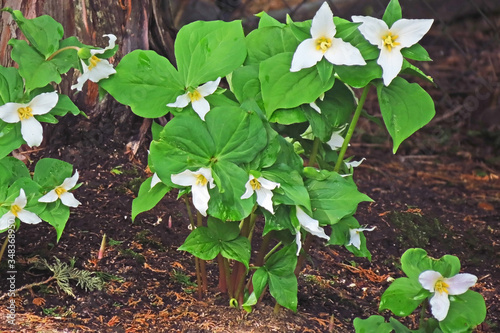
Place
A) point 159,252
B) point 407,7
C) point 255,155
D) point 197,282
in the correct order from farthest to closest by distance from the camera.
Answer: point 407,7, point 159,252, point 197,282, point 255,155

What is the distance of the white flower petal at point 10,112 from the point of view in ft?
5.80

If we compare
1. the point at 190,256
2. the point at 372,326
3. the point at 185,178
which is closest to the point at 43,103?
the point at 185,178

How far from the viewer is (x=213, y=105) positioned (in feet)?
5.95

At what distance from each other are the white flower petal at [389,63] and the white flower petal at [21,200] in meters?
1.02

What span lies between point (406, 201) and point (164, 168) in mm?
1879

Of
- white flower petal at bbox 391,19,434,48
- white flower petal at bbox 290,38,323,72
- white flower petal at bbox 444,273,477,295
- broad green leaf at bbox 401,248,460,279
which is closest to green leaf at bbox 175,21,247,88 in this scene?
white flower petal at bbox 290,38,323,72

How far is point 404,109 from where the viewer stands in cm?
168

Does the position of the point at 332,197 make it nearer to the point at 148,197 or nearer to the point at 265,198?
the point at 265,198

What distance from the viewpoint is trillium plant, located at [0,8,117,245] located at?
179 centimetres

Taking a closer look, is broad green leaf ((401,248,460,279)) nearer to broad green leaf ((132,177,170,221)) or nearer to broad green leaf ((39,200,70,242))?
broad green leaf ((132,177,170,221))

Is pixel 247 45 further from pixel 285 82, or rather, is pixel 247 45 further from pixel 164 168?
pixel 164 168

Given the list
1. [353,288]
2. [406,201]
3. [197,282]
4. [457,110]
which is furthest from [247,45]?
[457,110]

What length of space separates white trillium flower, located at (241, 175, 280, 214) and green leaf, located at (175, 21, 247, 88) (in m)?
0.32

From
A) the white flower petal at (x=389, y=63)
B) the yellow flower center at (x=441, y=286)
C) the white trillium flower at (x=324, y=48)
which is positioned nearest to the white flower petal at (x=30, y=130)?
the white trillium flower at (x=324, y=48)
